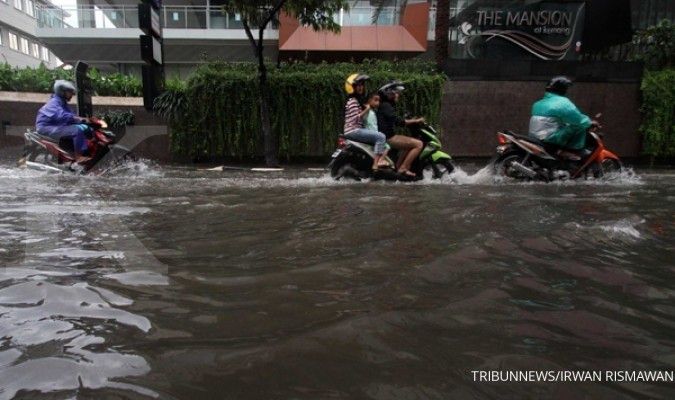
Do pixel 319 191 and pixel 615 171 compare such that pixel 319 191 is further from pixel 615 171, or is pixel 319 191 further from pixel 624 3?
pixel 624 3

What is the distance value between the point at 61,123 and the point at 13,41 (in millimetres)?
33506

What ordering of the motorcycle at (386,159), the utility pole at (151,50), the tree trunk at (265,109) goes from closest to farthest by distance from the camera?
the motorcycle at (386,159), the utility pole at (151,50), the tree trunk at (265,109)

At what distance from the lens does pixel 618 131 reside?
13.2 meters

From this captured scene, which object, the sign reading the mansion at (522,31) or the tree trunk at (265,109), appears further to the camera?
the sign reading the mansion at (522,31)

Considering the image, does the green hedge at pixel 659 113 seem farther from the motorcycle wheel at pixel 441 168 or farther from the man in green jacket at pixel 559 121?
the motorcycle wheel at pixel 441 168

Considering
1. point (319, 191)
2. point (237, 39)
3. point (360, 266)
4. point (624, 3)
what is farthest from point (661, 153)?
point (237, 39)

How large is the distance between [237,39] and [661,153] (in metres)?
17.5

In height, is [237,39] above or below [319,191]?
above

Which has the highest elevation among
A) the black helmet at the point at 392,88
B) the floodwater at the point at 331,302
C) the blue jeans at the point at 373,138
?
the black helmet at the point at 392,88

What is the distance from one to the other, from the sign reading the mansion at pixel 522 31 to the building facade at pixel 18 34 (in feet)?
95.1

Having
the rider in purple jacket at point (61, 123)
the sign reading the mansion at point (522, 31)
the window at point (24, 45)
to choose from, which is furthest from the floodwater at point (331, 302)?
the window at point (24, 45)

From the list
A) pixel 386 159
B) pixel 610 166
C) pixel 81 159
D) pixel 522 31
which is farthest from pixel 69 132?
pixel 522 31

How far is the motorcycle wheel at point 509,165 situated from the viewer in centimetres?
802

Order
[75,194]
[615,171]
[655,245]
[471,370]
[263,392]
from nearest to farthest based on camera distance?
[263,392] < [471,370] < [655,245] < [75,194] < [615,171]
